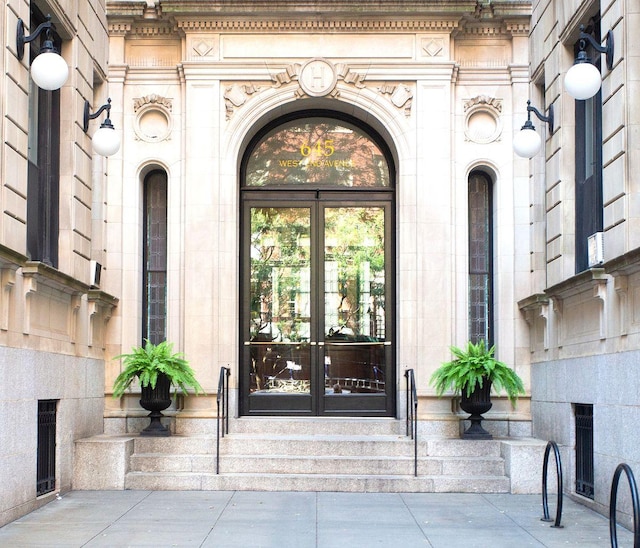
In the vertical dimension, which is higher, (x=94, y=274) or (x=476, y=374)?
(x=94, y=274)

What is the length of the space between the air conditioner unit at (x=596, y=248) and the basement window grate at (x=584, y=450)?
6.54 feet

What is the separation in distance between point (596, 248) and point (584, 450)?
9.40 feet

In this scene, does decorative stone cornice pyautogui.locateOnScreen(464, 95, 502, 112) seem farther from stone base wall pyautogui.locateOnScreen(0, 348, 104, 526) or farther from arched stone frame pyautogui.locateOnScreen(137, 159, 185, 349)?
stone base wall pyautogui.locateOnScreen(0, 348, 104, 526)

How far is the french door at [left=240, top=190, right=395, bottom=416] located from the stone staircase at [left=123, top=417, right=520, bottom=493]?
6.57 feet

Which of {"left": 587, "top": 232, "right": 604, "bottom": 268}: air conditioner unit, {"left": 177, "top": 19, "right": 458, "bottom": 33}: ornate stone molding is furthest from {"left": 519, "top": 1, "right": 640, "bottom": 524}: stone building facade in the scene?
{"left": 177, "top": 19, "right": 458, "bottom": 33}: ornate stone molding

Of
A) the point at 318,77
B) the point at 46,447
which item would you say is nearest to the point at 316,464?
the point at 46,447

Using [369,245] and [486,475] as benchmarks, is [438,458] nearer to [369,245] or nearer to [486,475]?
[486,475]

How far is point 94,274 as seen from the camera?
1568 cm

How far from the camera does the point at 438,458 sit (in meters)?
14.6

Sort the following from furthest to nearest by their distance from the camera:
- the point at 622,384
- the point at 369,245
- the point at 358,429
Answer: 1. the point at 369,245
2. the point at 358,429
3. the point at 622,384

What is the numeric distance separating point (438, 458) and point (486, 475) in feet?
2.39

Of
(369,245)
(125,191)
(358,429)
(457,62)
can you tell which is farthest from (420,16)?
(358,429)

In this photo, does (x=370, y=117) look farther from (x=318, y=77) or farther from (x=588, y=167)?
(x=588, y=167)

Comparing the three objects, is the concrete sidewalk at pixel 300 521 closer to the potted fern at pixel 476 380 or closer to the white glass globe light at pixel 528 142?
the potted fern at pixel 476 380
